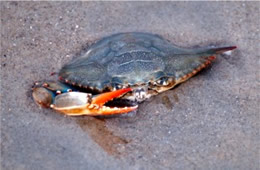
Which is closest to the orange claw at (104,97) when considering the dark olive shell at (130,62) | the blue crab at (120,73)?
the blue crab at (120,73)

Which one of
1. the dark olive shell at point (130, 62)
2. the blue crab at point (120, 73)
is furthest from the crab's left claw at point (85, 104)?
the dark olive shell at point (130, 62)

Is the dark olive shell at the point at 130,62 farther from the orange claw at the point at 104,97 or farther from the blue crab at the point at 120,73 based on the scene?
the orange claw at the point at 104,97

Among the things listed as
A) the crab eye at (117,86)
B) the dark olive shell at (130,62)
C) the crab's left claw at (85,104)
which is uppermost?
the dark olive shell at (130,62)

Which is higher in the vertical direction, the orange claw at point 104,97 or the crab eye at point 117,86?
the crab eye at point 117,86

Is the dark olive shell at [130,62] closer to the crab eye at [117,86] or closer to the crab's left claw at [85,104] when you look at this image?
the crab eye at [117,86]

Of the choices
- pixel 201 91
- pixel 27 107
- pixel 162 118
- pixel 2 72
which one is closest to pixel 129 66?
pixel 162 118

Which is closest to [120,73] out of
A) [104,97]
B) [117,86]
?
[117,86]

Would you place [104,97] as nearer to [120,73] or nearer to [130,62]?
[120,73]
